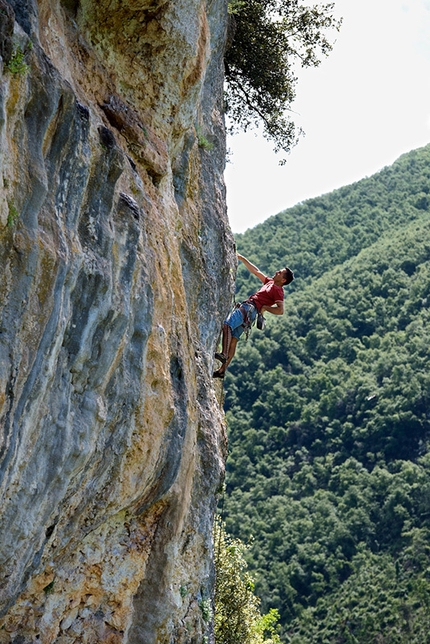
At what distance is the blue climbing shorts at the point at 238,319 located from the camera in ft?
37.5

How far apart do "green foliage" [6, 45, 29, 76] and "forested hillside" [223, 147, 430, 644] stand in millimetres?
44494

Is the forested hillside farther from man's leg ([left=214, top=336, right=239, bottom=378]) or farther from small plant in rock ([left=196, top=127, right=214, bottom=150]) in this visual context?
small plant in rock ([left=196, top=127, right=214, bottom=150])

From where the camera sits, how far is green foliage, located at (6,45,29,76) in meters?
5.78

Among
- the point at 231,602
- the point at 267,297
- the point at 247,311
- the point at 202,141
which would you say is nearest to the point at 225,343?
the point at 247,311

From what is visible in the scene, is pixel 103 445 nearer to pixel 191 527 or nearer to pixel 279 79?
pixel 191 527

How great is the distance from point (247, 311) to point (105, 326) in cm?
455

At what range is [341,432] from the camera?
63.1m

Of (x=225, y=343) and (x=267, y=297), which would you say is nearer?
(x=225, y=343)

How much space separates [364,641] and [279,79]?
37977 millimetres

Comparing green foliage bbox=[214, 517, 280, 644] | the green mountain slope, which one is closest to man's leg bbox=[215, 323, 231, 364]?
green foliage bbox=[214, 517, 280, 644]

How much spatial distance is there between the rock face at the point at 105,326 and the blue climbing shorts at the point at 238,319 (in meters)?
0.49

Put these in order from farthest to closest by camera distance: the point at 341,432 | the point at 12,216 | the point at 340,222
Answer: the point at 340,222
the point at 341,432
the point at 12,216

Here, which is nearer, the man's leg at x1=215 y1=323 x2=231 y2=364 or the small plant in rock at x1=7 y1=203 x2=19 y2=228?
the small plant in rock at x1=7 y1=203 x2=19 y2=228

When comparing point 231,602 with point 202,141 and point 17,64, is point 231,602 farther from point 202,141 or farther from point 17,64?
point 17,64
